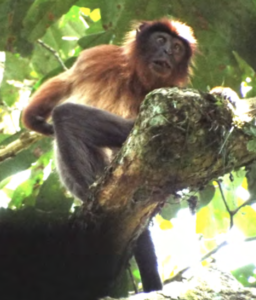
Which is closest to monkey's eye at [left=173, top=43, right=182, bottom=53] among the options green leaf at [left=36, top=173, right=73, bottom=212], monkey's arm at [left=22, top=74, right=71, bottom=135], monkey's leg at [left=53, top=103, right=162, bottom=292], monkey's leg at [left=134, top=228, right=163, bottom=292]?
monkey's arm at [left=22, top=74, right=71, bottom=135]

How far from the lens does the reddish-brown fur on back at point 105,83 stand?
17.7 feet

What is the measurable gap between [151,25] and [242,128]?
6.83 ft

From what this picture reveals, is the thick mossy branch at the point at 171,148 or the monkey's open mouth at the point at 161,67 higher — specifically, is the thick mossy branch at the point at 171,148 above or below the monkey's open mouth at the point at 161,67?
below

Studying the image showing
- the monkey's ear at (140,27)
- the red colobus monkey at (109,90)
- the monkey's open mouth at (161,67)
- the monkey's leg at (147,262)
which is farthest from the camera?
the monkey's ear at (140,27)

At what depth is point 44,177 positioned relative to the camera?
6164mm

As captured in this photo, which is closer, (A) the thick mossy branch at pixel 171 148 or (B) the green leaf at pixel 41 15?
(A) the thick mossy branch at pixel 171 148

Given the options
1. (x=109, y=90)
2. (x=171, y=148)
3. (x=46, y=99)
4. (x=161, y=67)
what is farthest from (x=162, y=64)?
(x=171, y=148)

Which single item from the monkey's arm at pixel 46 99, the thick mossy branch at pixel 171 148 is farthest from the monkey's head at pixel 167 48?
the thick mossy branch at pixel 171 148

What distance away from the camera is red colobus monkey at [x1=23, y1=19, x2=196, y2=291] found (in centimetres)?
470

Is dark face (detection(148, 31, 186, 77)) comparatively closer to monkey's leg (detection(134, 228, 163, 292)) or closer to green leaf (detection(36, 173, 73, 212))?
green leaf (detection(36, 173, 73, 212))

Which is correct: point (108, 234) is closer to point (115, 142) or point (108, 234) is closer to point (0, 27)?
point (115, 142)

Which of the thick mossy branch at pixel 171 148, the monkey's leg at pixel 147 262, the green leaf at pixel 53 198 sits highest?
the green leaf at pixel 53 198

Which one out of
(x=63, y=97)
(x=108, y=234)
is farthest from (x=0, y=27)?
(x=108, y=234)

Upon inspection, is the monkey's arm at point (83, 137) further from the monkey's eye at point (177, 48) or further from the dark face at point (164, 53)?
the monkey's eye at point (177, 48)
